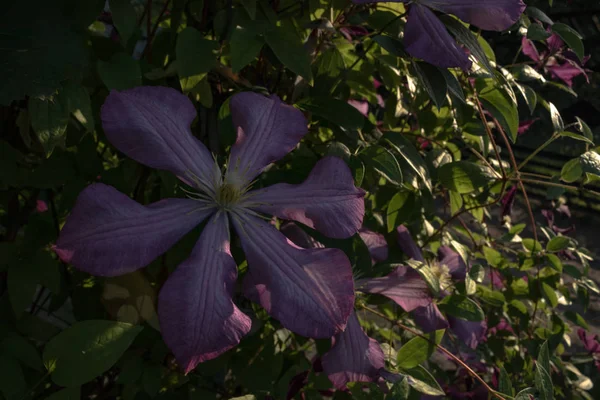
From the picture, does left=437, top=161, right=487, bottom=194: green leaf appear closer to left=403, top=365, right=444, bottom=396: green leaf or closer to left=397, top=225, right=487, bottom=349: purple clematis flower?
left=397, top=225, right=487, bottom=349: purple clematis flower

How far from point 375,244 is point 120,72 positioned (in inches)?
20.1

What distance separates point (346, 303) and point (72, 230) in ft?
0.99

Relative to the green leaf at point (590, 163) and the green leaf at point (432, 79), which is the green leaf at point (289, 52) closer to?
the green leaf at point (432, 79)

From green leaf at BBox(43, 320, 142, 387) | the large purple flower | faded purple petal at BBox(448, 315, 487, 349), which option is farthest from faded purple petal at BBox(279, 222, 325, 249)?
faded purple petal at BBox(448, 315, 487, 349)

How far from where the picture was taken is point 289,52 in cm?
76

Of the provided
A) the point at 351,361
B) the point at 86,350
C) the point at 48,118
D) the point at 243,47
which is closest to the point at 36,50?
the point at 48,118

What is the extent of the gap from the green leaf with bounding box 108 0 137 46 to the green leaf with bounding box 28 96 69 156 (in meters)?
0.15

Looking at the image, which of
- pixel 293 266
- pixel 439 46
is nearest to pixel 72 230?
pixel 293 266

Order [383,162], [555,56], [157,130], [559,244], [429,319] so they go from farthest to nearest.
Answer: [555,56] < [559,244] < [429,319] < [383,162] < [157,130]

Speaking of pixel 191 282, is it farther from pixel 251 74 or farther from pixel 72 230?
pixel 251 74

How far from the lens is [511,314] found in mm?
1292

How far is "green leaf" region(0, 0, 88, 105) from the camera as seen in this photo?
640 millimetres

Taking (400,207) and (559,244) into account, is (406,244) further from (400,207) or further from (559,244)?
(559,244)

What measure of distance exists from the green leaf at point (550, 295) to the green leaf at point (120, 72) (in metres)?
0.96
